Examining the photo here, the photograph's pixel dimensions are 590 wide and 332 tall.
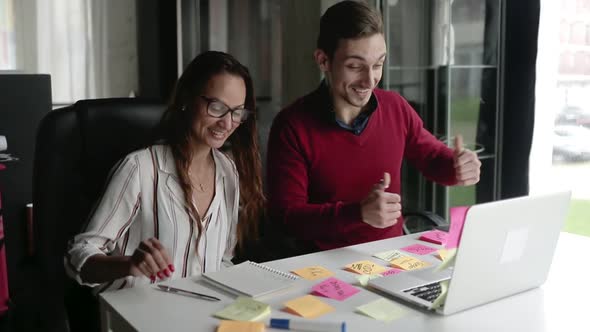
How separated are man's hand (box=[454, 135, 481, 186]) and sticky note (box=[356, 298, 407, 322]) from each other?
611mm

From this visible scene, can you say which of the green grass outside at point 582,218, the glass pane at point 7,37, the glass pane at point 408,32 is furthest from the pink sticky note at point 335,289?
the glass pane at point 7,37

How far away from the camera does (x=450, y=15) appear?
2752mm

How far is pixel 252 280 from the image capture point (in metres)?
1.21

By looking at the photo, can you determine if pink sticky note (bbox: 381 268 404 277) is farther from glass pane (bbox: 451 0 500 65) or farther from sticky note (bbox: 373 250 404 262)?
glass pane (bbox: 451 0 500 65)

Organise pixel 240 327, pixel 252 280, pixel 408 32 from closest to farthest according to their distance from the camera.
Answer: pixel 240 327 → pixel 252 280 → pixel 408 32

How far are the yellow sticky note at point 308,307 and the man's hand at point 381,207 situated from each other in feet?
1.00

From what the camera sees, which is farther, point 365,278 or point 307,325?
point 365,278

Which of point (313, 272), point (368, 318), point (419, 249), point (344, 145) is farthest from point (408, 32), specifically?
point (368, 318)

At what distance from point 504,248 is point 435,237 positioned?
52 centimetres

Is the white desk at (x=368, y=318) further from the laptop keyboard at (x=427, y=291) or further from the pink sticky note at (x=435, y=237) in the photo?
the pink sticky note at (x=435, y=237)

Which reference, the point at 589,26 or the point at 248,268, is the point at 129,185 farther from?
the point at 589,26

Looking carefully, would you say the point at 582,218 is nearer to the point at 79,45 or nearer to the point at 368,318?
the point at 368,318

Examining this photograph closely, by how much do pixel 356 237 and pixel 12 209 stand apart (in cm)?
192

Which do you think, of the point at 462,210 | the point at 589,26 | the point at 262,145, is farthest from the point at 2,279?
the point at 589,26
